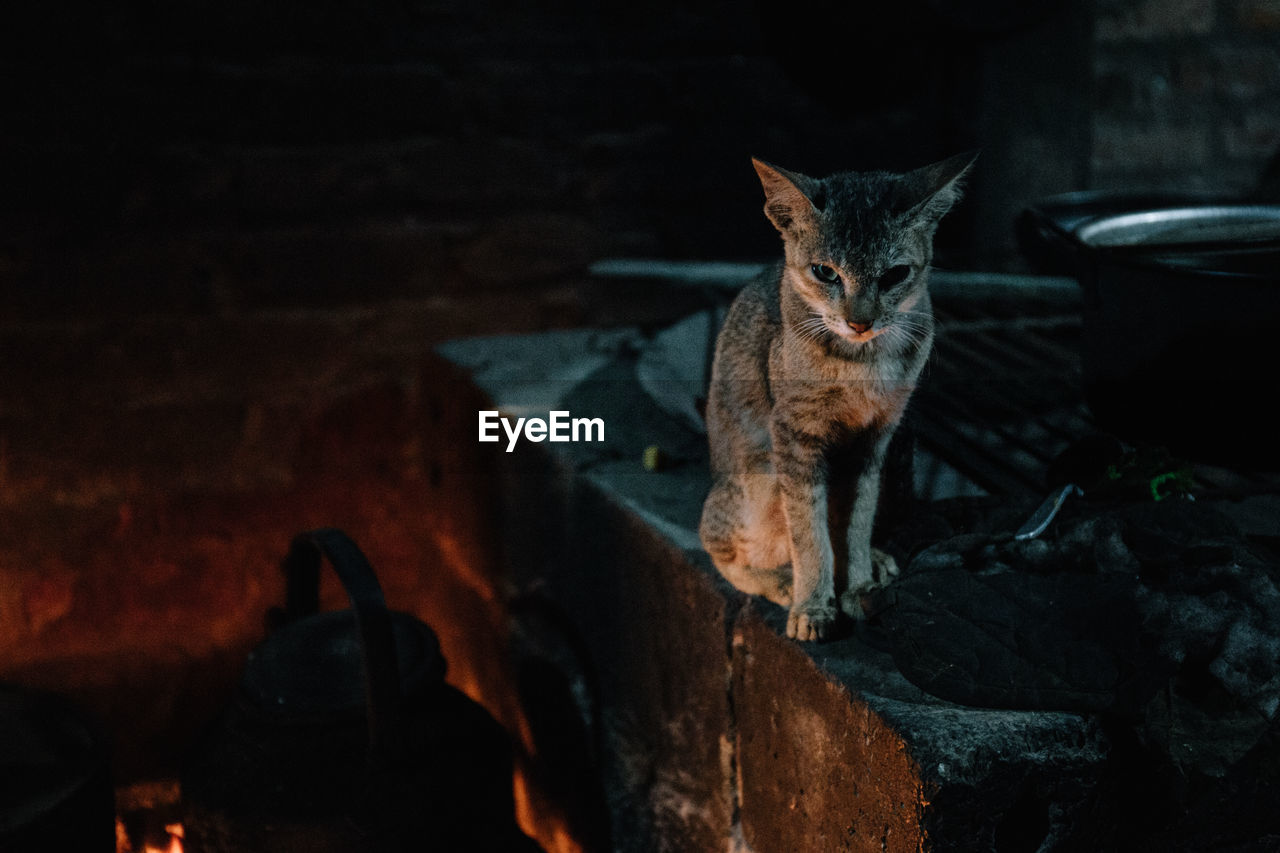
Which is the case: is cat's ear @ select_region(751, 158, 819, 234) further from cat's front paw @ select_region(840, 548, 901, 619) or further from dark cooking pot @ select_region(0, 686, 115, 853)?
dark cooking pot @ select_region(0, 686, 115, 853)

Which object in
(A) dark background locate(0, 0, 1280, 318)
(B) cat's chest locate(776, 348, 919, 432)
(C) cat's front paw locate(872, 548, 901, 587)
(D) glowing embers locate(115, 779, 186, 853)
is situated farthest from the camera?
(D) glowing embers locate(115, 779, 186, 853)

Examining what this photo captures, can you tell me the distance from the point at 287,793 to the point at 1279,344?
171 cm

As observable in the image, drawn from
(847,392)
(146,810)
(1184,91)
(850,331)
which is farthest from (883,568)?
(1184,91)

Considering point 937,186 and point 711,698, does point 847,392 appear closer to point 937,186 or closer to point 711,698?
point 937,186

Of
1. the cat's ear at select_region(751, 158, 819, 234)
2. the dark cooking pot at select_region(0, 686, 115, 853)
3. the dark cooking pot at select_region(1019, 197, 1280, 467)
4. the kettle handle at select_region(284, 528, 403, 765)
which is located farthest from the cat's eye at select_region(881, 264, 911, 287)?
the dark cooking pot at select_region(0, 686, 115, 853)

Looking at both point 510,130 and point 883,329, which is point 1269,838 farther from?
point 510,130

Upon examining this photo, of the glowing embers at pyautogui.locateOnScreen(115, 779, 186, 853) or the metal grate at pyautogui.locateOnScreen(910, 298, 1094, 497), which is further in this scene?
the glowing embers at pyautogui.locateOnScreen(115, 779, 186, 853)

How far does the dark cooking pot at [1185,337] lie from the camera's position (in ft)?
4.87

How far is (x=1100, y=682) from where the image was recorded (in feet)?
3.81

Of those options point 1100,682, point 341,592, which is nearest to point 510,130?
point 341,592

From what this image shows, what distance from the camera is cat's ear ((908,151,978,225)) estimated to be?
1.18 metres

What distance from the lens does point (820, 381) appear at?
132 centimetres

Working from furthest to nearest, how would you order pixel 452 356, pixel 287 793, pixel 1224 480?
pixel 452 356 < pixel 1224 480 < pixel 287 793

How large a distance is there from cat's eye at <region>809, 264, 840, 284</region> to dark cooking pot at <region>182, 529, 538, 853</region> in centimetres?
95
